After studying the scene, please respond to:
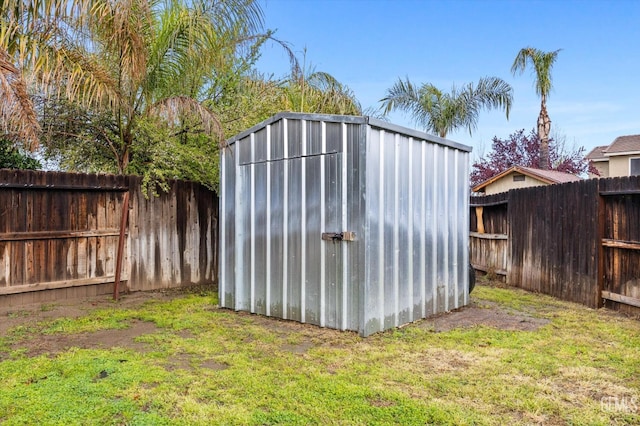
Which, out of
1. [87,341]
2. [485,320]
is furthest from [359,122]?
[87,341]

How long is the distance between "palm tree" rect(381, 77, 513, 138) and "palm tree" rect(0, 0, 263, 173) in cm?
637

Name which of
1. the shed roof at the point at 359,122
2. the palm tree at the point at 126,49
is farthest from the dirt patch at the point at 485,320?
the palm tree at the point at 126,49

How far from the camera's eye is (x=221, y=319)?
5.23m

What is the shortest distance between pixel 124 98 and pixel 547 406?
6.14 meters

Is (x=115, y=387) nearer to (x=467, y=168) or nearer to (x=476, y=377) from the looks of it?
(x=476, y=377)

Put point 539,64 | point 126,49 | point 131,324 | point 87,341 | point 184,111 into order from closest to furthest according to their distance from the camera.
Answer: point 87,341
point 131,324
point 126,49
point 184,111
point 539,64

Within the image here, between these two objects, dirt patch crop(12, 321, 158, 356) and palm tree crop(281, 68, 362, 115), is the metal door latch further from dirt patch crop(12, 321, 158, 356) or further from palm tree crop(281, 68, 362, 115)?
palm tree crop(281, 68, 362, 115)

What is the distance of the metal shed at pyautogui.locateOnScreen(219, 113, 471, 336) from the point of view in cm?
459

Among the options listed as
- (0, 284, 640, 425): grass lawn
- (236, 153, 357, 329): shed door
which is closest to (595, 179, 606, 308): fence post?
(0, 284, 640, 425): grass lawn

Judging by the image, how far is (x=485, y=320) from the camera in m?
5.21

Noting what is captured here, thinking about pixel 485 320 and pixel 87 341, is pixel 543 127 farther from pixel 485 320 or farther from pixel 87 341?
pixel 87 341

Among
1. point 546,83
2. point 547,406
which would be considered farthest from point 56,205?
point 546,83

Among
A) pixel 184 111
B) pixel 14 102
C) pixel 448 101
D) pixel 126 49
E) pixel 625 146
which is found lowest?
pixel 14 102

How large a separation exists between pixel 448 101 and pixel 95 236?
32.4ft
